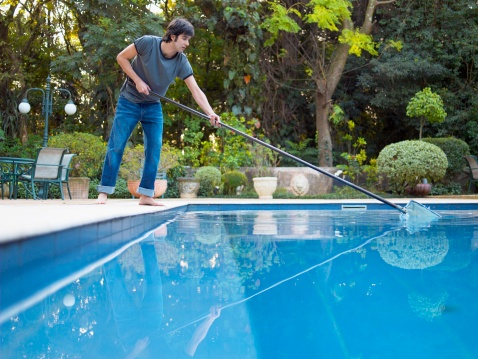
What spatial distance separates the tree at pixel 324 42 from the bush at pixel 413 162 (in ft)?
6.57

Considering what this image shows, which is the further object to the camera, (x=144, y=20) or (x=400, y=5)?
(x=400, y=5)

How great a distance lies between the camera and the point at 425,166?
9.43 meters

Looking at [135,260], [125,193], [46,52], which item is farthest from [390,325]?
[46,52]

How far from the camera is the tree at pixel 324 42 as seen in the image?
415 inches

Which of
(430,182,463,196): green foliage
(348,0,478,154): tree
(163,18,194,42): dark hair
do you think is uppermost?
(348,0,478,154): tree

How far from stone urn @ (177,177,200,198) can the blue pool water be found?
6743 millimetres

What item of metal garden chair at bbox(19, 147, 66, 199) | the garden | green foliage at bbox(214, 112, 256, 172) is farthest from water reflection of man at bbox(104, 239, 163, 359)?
green foliage at bbox(214, 112, 256, 172)

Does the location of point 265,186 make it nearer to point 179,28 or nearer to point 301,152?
point 301,152

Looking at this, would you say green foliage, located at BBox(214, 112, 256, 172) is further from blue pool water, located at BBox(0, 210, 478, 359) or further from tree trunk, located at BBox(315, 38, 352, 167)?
blue pool water, located at BBox(0, 210, 478, 359)

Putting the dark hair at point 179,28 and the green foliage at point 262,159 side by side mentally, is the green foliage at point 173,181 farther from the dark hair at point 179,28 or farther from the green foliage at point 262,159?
the dark hair at point 179,28

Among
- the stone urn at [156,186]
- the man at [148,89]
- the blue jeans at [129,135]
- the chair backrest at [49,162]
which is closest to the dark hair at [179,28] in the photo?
the man at [148,89]

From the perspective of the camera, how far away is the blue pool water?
96 centimetres

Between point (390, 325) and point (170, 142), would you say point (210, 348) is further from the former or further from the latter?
point (170, 142)

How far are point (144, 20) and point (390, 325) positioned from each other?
9.93 meters
